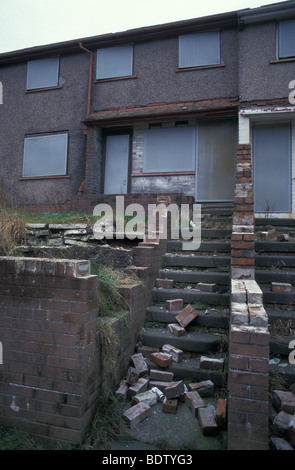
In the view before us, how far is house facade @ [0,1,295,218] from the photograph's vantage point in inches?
294

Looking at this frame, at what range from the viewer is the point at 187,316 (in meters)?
3.31

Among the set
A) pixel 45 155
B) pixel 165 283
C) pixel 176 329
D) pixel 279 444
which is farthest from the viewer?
pixel 45 155

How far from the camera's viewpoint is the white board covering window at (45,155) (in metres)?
9.35

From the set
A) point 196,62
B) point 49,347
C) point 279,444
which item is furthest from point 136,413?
point 196,62

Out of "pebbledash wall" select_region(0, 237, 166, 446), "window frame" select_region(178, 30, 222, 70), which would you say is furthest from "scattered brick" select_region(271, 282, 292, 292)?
"window frame" select_region(178, 30, 222, 70)

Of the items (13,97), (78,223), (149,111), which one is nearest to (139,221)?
(78,223)

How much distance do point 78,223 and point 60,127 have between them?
5313 mm

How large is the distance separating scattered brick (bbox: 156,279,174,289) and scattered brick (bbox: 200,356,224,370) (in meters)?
1.32

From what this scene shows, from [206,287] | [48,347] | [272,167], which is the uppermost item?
[272,167]

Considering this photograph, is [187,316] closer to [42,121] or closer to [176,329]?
[176,329]

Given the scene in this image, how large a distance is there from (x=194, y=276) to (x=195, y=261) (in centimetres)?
31

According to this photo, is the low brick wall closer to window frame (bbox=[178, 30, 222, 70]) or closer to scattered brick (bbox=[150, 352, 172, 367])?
scattered brick (bbox=[150, 352, 172, 367])

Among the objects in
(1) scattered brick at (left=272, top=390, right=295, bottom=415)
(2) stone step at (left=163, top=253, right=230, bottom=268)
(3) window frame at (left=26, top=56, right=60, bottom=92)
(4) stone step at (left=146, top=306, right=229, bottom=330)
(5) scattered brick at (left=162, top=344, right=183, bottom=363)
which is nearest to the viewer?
(1) scattered brick at (left=272, top=390, right=295, bottom=415)

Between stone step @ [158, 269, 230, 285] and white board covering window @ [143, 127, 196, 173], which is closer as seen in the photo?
stone step @ [158, 269, 230, 285]
